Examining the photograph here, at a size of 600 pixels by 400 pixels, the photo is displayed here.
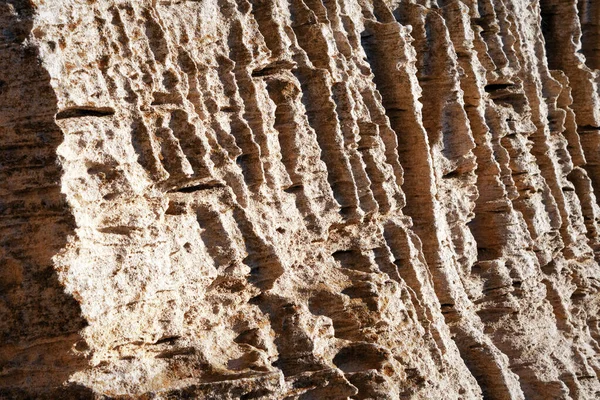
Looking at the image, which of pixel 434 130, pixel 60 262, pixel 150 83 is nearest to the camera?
pixel 60 262

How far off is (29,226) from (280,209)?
1.57 m

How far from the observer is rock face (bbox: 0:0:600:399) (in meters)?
3.64

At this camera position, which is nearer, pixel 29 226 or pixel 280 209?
pixel 29 226

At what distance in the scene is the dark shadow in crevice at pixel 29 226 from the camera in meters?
3.60

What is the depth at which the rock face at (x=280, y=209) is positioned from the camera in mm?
3643

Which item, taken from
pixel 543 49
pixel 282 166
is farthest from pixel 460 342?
pixel 543 49

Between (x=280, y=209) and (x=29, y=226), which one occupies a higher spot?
(x=280, y=209)

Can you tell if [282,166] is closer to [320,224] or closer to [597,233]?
[320,224]

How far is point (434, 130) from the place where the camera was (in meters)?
6.67

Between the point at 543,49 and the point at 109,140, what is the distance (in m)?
5.98

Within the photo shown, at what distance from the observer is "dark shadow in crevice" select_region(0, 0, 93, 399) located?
3598mm

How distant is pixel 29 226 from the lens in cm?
362

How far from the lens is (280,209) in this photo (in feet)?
15.9

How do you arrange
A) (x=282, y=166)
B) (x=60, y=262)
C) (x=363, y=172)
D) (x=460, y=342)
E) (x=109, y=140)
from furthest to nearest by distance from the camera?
1. (x=460, y=342)
2. (x=363, y=172)
3. (x=282, y=166)
4. (x=109, y=140)
5. (x=60, y=262)
